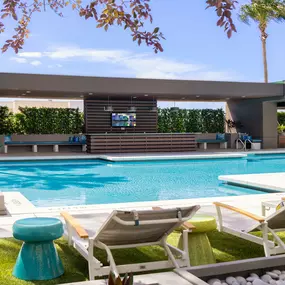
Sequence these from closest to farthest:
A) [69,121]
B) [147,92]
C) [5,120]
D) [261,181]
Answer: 1. [261,181]
2. [147,92]
3. [5,120]
4. [69,121]

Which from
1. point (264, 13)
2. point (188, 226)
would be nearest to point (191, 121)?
point (264, 13)

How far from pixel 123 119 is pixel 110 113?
0.65 metres

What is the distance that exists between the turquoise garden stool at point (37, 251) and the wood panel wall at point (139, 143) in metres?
15.3

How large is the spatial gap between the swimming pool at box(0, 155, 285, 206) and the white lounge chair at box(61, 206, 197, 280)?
4.88m

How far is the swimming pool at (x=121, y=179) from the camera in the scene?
31.3ft

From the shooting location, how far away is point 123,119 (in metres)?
21.3

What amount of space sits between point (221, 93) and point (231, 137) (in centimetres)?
364

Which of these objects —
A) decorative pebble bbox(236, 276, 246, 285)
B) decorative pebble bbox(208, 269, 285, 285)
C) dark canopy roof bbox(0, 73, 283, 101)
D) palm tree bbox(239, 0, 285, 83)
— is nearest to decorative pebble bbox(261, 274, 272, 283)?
decorative pebble bbox(208, 269, 285, 285)

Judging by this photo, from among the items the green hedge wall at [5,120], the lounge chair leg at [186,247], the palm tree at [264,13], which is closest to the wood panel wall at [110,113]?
the green hedge wall at [5,120]

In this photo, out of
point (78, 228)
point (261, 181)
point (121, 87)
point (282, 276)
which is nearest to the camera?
point (282, 276)

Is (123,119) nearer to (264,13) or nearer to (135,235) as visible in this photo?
(264,13)

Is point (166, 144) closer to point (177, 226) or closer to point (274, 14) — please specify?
point (274, 14)

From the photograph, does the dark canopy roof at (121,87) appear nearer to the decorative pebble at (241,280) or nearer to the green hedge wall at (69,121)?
the green hedge wall at (69,121)

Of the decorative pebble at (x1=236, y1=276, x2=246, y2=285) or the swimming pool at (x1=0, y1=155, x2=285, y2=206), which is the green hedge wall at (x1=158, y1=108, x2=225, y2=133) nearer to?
the swimming pool at (x1=0, y1=155, x2=285, y2=206)
